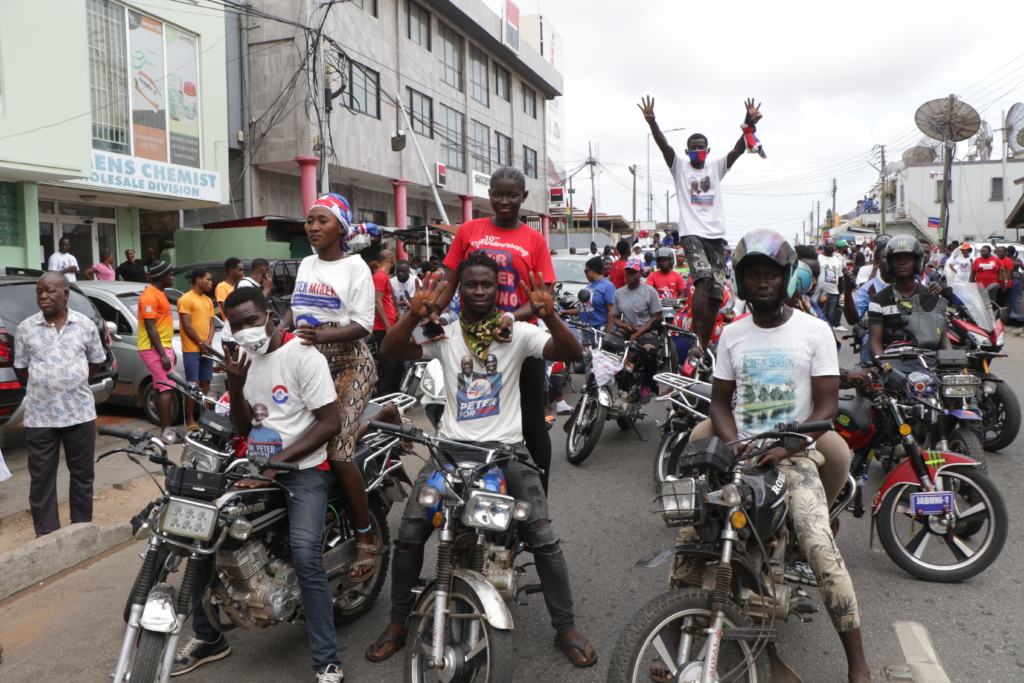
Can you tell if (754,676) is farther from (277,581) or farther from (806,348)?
(277,581)

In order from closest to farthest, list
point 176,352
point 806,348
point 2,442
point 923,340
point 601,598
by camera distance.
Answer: point 806,348 → point 601,598 → point 923,340 → point 2,442 → point 176,352

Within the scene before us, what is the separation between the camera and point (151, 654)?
278cm

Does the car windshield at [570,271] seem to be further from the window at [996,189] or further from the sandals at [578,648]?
the window at [996,189]

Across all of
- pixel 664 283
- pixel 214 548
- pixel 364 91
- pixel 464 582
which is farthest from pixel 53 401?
pixel 364 91

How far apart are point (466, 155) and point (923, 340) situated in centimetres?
2770

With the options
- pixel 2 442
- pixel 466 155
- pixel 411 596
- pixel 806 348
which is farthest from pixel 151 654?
pixel 466 155

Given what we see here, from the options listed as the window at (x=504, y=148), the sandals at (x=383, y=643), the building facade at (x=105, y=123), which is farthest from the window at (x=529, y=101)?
the sandals at (x=383, y=643)

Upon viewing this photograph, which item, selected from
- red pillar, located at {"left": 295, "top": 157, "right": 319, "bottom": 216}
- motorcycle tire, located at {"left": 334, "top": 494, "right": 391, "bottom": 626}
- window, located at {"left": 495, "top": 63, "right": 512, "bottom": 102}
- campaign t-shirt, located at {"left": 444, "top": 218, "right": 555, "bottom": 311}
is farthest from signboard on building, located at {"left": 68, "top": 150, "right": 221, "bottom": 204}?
window, located at {"left": 495, "top": 63, "right": 512, "bottom": 102}

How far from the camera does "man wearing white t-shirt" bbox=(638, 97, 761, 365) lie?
682cm

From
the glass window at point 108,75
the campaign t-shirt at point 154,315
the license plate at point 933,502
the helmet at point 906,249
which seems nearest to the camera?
the license plate at point 933,502

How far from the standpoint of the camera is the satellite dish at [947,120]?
1109 inches

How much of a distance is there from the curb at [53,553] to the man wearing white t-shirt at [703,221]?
190 inches

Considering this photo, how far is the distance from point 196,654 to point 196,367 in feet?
18.9

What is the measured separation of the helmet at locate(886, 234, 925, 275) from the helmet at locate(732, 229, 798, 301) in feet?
9.69
